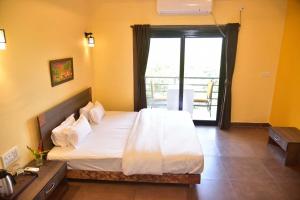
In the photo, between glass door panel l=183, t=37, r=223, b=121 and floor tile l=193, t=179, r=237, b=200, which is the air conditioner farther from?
floor tile l=193, t=179, r=237, b=200

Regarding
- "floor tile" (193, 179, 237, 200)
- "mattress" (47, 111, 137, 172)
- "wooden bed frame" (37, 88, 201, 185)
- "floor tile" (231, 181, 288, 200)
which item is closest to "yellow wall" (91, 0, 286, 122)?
"mattress" (47, 111, 137, 172)

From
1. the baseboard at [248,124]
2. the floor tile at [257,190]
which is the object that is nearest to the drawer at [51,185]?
the floor tile at [257,190]

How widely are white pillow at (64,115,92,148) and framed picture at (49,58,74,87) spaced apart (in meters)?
0.66

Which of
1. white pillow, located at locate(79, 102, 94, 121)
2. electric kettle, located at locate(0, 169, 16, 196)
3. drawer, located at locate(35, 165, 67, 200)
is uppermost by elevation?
white pillow, located at locate(79, 102, 94, 121)

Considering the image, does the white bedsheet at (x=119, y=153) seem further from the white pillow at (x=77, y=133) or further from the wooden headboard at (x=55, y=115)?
the wooden headboard at (x=55, y=115)

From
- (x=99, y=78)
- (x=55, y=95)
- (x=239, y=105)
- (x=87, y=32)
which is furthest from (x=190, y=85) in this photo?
(x=55, y=95)

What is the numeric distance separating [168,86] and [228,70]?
51.1 inches

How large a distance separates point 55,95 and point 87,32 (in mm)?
1754

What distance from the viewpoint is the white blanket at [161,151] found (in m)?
2.67

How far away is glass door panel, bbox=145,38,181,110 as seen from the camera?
15.2 ft

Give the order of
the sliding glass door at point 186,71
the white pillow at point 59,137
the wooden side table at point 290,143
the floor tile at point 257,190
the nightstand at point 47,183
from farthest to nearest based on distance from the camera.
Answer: the sliding glass door at point 186,71 < the wooden side table at point 290,143 < the white pillow at point 59,137 < the floor tile at point 257,190 < the nightstand at point 47,183

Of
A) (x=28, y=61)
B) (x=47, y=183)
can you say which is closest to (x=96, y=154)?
(x=47, y=183)

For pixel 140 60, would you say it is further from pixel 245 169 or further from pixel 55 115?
pixel 245 169

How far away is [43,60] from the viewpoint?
2.83 meters
